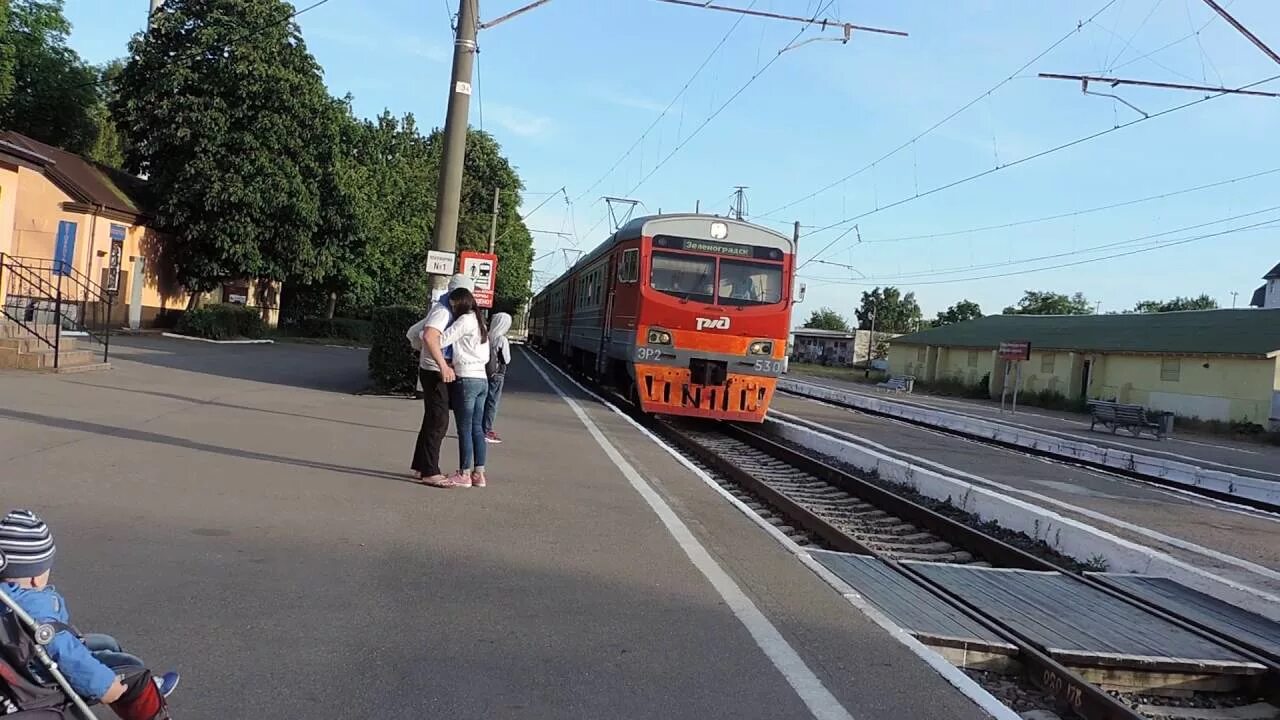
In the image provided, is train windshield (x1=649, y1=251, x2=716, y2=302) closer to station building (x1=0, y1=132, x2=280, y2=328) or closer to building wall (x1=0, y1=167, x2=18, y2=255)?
building wall (x1=0, y1=167, x2=18, y2=255)

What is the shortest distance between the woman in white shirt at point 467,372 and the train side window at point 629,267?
8.29 metres

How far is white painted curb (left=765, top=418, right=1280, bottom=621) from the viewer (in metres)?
7.17

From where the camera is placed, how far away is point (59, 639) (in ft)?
9.87

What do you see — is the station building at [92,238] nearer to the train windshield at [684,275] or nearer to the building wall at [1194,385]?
the train windshield at [684,275]

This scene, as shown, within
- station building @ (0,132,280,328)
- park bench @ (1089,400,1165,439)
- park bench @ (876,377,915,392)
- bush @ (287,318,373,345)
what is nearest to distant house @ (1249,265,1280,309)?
park bench @ (876,377,915,392)

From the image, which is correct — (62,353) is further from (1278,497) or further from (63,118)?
(63,118)

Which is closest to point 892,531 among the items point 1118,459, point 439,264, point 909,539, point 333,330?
point 909,539

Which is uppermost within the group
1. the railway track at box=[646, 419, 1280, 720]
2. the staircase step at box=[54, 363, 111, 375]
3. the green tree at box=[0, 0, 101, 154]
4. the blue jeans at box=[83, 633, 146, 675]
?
the green tree at box=[0, 0, 101, 154]

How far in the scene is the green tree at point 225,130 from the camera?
31.3 m

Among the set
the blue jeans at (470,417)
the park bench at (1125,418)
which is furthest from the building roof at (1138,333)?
the blue jeans at (470,417)

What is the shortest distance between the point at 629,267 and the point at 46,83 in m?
34.5

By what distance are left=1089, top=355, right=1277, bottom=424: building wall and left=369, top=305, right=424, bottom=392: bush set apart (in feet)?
103

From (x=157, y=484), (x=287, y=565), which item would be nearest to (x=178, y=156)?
(x=157, y=484)

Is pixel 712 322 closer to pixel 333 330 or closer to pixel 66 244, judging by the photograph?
pixel 66 244
